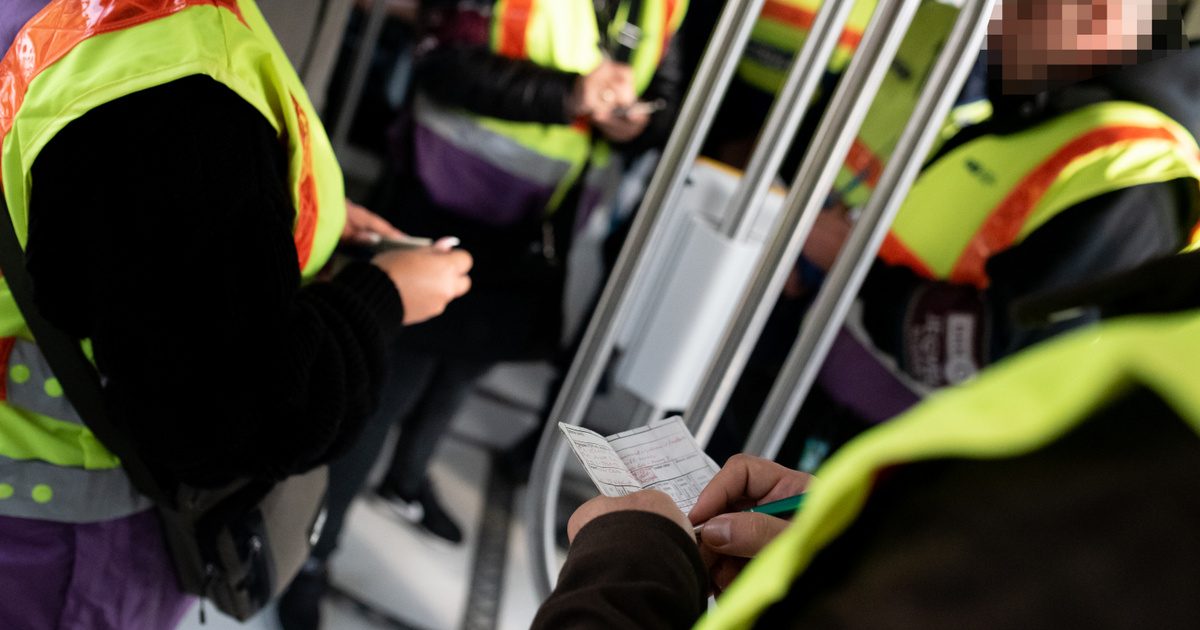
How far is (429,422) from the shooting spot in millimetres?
2264

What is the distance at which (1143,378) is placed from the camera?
1.21 ft

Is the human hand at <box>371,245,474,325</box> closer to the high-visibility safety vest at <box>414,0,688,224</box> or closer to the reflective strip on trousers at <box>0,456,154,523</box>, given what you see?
the reflective strip on trousers at <box>0,456,154,523</box>

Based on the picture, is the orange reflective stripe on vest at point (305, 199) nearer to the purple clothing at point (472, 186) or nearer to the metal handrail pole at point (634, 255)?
the metal handrail pole at point (634, 255)

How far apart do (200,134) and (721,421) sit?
4.73 feet

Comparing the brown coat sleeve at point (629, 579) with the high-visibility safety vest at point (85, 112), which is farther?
the high-visibility safety vest at point (85, 112)


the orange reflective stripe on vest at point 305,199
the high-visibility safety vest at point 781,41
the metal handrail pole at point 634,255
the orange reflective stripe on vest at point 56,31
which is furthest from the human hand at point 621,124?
the orange reflective stripe on vest at point 56,31

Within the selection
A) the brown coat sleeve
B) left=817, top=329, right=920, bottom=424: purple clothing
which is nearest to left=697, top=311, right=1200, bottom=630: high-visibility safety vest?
the brown coat sleeve

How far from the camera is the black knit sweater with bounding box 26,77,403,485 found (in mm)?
772

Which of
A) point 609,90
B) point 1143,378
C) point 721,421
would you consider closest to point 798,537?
point 1143,378

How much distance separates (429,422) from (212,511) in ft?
3.83

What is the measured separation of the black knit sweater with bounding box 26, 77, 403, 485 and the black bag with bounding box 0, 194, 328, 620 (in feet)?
0.14

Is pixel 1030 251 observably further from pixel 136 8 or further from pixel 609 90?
pixel 136 8

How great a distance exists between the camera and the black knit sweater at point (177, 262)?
0.77 m

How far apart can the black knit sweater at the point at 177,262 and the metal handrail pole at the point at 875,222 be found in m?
0.84
